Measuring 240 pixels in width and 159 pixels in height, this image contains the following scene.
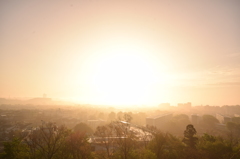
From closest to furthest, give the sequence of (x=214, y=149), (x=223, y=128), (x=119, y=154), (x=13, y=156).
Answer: (x=13, y=156) < (x=119, y=154) < (x=214, y=149) < (x=223, y=128)

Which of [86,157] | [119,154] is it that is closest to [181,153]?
[119,154]

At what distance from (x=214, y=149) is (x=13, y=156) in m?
23.0

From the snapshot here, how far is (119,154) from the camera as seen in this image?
598 inches

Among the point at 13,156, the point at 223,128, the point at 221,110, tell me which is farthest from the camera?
the point at 221,110

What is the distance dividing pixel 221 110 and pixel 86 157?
499 ft

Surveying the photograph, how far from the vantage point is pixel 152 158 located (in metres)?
13.9

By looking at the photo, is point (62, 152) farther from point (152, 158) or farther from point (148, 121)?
point (148, 121)

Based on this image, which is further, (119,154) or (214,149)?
(214,149)

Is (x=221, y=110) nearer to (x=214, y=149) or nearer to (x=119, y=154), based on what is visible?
(x=214, y=149)

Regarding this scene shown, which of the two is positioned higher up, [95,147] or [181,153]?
[181,153]

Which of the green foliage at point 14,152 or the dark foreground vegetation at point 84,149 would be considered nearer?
the green foliage at point 14,152

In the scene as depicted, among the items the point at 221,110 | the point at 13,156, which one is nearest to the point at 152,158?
the point at 13,156

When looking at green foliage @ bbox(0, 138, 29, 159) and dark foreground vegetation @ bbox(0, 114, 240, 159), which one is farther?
dark foreground vegetation @ bbox(0, 114, 240, 159)

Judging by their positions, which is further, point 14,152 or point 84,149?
point 84,149
